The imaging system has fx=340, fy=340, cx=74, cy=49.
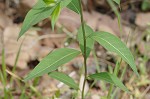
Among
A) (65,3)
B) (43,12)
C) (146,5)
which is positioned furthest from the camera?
(146,5)

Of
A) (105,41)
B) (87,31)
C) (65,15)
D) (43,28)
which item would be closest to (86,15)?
(65,15)

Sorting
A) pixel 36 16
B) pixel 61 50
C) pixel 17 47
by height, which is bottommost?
pixel 17 47

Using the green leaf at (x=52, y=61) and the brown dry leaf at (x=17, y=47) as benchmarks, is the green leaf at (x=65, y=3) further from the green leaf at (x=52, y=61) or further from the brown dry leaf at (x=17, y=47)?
the brown dry leaf at (x=17, y=47)

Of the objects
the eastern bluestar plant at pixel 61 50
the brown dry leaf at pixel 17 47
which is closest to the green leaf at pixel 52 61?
the eastern bluestar plant at pixel 61 50

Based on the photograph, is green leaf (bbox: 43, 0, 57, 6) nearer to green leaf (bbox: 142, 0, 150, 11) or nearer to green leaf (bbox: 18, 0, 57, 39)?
green leaf (bbox: 18, 0, 57, 39)

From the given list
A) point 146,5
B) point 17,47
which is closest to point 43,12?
point 17,47

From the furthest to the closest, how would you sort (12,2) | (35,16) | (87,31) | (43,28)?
(12,2) < (43,28) < (87,31) < (35,16)

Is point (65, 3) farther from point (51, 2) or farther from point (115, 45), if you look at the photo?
point (115, 45)

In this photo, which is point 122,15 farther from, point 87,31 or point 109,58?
point 87,31
